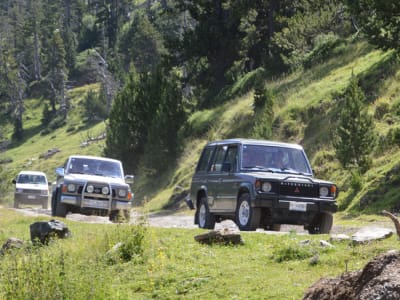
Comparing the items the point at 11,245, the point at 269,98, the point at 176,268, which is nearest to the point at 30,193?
the point at 269,98

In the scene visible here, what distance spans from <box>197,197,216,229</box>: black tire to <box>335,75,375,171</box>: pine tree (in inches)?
373

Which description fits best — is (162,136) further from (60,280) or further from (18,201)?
(60,280)

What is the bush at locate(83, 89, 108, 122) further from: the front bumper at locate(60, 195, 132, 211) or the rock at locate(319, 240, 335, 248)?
the rock at locate(319, 240, 335, 248)

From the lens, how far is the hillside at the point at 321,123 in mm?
26172

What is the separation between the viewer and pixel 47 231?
15.7 meters

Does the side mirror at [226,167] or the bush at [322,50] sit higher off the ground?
the bush at [322,50]

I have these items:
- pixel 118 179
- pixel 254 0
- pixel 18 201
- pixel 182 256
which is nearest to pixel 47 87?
pixel 254 0

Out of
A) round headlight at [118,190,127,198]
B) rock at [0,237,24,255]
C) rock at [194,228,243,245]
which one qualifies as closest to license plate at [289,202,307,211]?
rock at [194,228,243,245]

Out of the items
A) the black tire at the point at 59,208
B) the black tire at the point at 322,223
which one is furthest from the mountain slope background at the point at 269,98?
the black tire at the point at 59,208

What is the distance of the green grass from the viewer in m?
9.53

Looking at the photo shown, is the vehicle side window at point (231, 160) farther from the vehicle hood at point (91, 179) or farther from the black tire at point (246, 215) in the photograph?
the vehicle hood at point (91, 179)

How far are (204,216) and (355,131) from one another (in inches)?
394

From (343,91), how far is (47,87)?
103740mm

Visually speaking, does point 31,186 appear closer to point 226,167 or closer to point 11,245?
point 226,167
